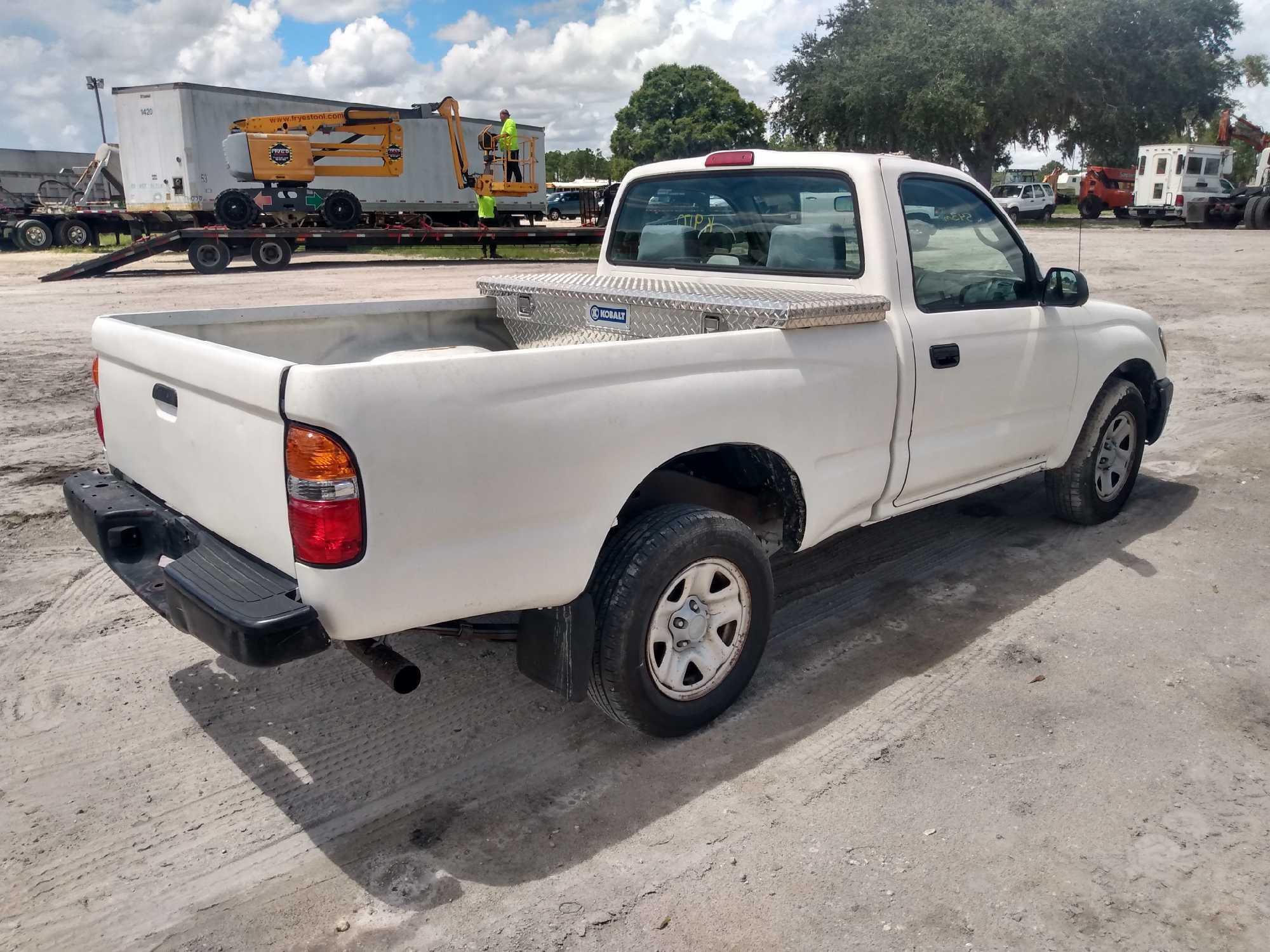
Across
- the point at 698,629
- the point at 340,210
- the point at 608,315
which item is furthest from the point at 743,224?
the point at 340,210

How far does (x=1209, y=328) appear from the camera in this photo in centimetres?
1230

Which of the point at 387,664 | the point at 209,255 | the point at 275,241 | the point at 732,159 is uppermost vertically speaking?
the point at 732,159

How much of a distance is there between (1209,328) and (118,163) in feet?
98.3

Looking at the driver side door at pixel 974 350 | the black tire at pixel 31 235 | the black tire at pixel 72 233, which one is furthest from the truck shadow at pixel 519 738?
the black tire at pixel 72 233

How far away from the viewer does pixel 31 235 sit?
82.5 ft

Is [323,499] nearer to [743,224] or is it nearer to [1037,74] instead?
[743,224]

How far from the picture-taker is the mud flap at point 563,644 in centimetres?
303

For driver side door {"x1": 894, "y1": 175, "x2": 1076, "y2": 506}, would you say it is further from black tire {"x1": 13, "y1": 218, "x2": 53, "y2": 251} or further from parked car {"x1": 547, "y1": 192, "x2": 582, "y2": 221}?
parked car {"x1": 547, "y1": 192, "x2": 582, "y2": 221}

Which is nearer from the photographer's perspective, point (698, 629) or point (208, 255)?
point (698, 629)

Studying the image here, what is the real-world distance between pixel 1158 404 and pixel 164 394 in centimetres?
511

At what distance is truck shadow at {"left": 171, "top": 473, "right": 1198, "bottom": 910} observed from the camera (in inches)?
115

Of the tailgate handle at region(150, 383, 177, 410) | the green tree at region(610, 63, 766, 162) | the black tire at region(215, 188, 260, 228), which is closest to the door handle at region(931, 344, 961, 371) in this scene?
the tailgate handle at region(150, 383, 177, 410)

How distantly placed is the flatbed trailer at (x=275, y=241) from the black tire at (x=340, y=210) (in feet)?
1.13

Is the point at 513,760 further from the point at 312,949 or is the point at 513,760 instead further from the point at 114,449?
the point at 114,449
